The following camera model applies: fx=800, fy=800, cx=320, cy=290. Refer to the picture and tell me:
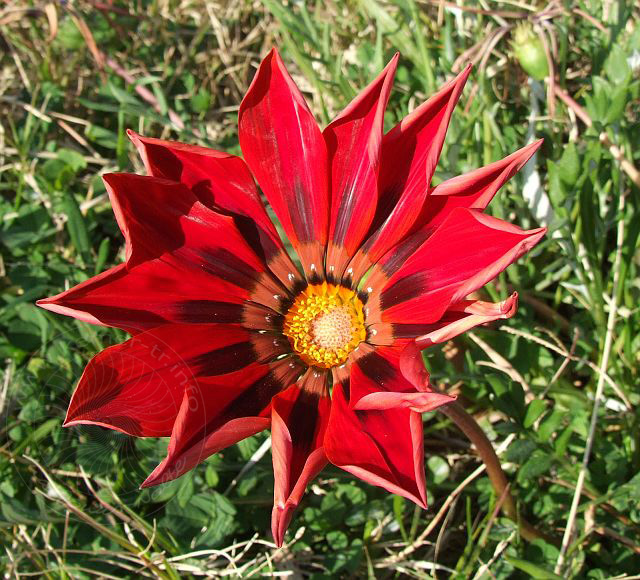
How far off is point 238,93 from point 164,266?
191cm

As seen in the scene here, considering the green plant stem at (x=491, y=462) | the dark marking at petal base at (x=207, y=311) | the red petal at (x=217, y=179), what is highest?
the red petal at (x=217, y=179)

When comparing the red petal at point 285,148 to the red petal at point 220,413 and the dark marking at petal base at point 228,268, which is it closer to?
the dark marking at petal base at point 228,268

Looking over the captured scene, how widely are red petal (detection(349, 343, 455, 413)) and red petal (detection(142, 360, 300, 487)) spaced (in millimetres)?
197

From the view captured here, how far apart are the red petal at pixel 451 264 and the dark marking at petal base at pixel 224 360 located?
1.16 ft

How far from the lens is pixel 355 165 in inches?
74.6

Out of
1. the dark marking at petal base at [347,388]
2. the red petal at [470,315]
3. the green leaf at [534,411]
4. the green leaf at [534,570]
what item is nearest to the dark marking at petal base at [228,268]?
the dark marking at petal base at [347,388]

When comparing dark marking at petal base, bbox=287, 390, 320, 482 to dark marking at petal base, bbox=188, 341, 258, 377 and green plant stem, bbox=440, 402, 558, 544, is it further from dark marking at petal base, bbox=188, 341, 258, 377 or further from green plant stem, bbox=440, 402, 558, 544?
green plant stem, bbox=440, 402, 558, 544

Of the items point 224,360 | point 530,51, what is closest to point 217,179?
point 224,360

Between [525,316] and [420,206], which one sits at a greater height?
[420,206]

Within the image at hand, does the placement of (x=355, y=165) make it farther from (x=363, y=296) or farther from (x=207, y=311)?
(x=207, y=311)

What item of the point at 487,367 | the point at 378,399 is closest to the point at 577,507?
the point at 487,367

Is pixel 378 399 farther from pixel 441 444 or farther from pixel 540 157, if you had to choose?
pixel 540 157

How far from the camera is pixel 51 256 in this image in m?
2.88

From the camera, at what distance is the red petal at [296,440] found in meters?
1.45
